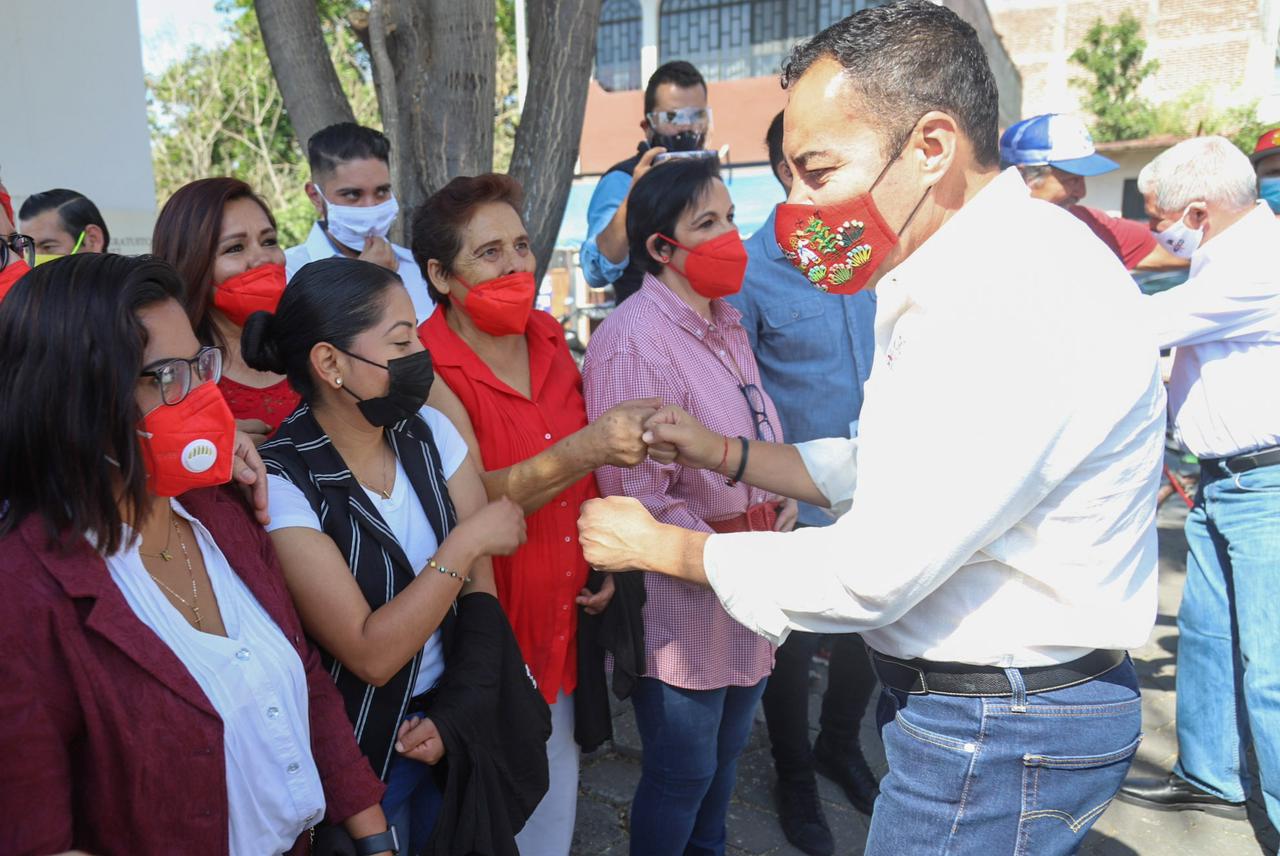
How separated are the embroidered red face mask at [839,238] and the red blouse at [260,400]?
1448 millimetres

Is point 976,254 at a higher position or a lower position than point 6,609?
higher

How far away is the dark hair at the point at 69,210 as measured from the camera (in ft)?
13.3

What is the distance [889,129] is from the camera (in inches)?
67.7

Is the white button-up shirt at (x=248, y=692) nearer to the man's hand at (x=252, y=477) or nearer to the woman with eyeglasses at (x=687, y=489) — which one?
the man's hand at (x=252, y=477)

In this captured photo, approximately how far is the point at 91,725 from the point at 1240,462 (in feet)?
11.1

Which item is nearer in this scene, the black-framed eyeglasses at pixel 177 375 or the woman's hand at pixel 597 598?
the black-framed eyeglasses at pixel 177 375

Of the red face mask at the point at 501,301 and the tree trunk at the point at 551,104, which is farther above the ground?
the tree trunk at the point at 551,104

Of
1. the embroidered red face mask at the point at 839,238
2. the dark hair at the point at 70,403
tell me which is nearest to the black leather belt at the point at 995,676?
the embroidered red face mask at the point at 839,238

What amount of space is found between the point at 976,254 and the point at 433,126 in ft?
9.41

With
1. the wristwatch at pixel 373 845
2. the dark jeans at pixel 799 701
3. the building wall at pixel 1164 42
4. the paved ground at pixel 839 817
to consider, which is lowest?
the paved ground at pixel 839 817

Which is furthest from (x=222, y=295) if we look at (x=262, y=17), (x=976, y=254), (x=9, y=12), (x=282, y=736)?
(x=9, y=12)

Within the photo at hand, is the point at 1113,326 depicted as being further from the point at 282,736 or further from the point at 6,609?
the point at 6,609

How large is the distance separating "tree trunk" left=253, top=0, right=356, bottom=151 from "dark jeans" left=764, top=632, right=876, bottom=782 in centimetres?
282

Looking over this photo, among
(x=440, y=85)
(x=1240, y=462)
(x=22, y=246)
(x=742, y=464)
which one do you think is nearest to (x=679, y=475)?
(x=742, y=464)
